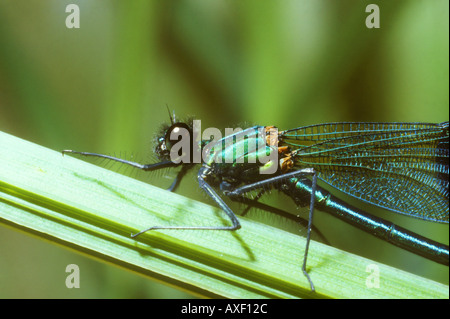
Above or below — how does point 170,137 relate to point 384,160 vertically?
above

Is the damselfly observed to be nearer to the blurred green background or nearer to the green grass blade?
the blurred green background

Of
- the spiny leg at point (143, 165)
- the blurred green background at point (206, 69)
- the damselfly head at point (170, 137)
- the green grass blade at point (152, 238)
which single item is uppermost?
the blurred green background at point (206, 69)

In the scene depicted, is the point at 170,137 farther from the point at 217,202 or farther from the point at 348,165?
the point at 348,165

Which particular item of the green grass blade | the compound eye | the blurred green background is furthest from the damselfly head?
the green grass blade

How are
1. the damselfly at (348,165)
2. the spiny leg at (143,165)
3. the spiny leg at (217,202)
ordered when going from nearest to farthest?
the spiny leg at (217,202) < the spiny leg at (143,165) < the damselfly at (348,165)

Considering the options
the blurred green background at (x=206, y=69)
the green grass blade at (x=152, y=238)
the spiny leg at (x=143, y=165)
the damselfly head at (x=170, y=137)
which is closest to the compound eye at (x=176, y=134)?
the damselfly head at (x=170, y=137)

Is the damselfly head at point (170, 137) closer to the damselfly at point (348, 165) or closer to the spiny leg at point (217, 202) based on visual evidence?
the damselfly at point (348, 165)

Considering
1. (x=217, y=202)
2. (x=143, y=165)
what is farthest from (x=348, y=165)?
(x=143, y=165)

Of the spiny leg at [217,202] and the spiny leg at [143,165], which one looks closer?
the spiny leg at [217,202]

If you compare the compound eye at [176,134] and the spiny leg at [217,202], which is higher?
the compound eye at [176,134]
